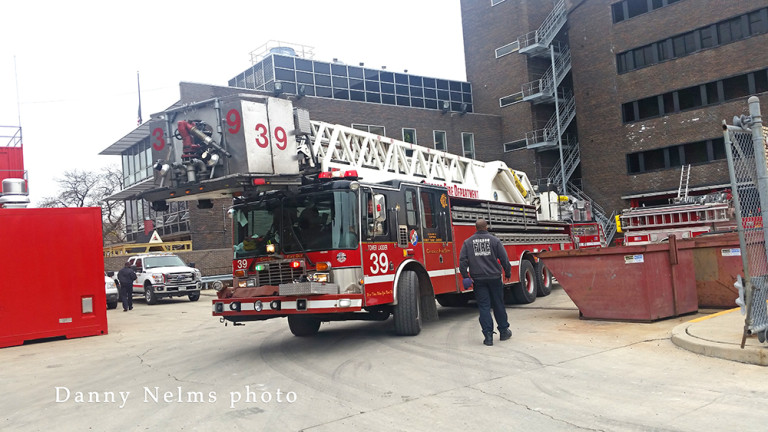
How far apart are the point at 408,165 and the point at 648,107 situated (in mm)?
28029

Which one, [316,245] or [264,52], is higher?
[264,52]

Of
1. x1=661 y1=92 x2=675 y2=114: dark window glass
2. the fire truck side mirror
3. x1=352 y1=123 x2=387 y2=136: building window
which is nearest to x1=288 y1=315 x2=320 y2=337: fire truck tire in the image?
the fire truck side mirror

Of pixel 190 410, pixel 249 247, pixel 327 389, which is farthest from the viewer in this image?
pixel 249 247

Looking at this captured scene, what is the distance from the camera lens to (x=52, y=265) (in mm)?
13055

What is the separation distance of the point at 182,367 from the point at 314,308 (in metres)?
2.11

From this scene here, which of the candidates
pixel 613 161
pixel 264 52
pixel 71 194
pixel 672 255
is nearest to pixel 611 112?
pixel 613 161

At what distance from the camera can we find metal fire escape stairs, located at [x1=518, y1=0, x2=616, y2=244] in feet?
133

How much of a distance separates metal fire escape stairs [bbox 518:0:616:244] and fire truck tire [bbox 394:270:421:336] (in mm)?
31630

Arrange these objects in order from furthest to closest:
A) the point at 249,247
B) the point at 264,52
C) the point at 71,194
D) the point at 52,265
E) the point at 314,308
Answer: the point at 71,194, the point at 264,52, the point at 52,265, the point at 249,247, the point at 314,308

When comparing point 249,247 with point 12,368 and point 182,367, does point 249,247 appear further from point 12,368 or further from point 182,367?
point 12,368

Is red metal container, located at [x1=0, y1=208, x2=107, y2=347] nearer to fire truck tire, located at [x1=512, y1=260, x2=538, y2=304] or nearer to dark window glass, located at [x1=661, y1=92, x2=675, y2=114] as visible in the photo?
fire truck tire, located at [x1=512, y1=260, x2=538, y2=304]

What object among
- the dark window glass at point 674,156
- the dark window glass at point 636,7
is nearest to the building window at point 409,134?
the dark window glass at point 636,7

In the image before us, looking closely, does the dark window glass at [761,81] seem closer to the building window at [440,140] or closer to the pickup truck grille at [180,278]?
the building window at [440,140]

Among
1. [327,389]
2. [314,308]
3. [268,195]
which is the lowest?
[327,389]
